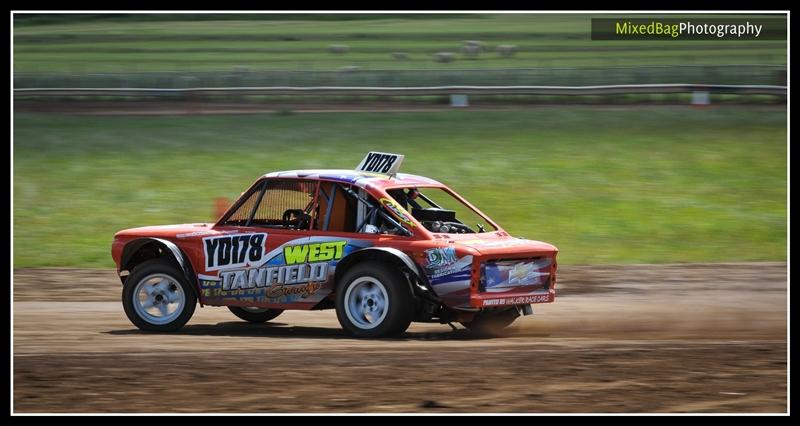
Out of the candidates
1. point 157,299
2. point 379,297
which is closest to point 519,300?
point 379,297

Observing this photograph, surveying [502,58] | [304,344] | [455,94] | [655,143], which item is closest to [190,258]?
[304,344]

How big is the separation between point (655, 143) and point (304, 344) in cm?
1766

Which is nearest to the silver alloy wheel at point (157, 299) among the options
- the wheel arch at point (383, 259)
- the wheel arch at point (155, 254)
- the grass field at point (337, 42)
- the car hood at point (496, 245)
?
the wheel arch at point (155, 254)

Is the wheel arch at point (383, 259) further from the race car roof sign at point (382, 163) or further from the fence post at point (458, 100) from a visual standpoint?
the fence post at point (458, 100)

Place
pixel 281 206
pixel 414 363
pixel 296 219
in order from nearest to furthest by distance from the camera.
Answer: pixel 414 363, pixel 296 219, pixel 281 206

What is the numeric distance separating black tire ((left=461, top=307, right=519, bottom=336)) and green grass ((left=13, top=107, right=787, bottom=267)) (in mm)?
6651

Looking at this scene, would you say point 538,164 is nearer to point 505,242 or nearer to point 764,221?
point 764,221

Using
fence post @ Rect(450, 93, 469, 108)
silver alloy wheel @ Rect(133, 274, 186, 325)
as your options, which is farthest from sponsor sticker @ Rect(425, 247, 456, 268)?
fence post @ Rect(450, 93, 469, 108)

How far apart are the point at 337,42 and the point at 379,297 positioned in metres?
30.8

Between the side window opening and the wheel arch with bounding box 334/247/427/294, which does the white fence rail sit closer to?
the side window opening

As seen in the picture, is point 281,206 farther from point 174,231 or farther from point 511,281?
point 511,281

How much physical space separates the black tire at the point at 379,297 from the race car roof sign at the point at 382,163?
1.30m

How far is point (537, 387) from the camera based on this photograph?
9.36m

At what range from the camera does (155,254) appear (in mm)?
12672
